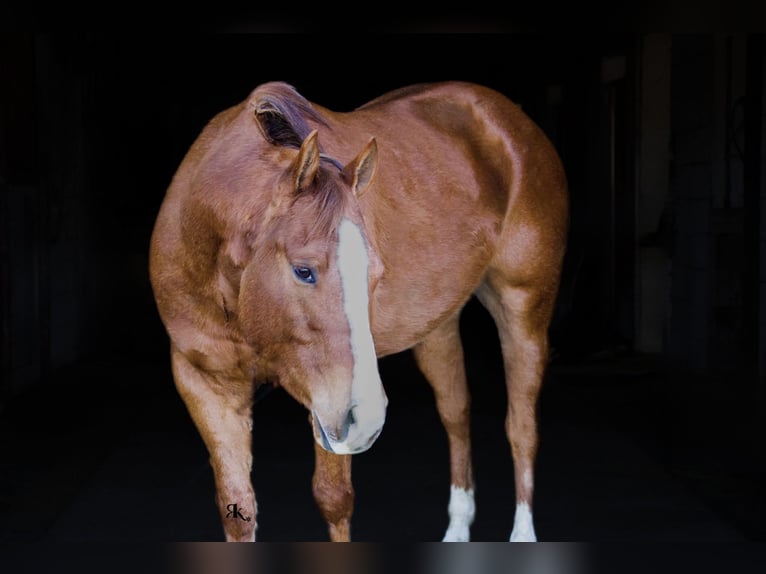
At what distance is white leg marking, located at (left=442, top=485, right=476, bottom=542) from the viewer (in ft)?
11.4

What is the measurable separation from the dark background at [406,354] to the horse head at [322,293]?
1.41 meters

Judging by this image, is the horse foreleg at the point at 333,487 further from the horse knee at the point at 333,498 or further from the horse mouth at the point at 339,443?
the horse mouth at the point at 339,443

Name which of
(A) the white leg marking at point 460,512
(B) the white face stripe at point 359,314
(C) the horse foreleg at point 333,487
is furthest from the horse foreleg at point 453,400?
(B) the white face stripe at point 359,314

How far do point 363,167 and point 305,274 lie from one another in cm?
30

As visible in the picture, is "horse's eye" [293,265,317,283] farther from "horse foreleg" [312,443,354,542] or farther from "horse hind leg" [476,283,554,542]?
"horse hind leg" [476,283,554,542]

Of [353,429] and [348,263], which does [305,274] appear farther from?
[353,429]

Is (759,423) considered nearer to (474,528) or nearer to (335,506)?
(474,528)

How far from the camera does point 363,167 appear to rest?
7.78ft

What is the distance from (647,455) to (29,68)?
3.36 m

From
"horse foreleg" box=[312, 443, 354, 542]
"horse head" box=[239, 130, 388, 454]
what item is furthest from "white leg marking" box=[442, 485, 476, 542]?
"horse head" box=[239, 130, 388, 454]

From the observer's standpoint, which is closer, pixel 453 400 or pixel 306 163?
pixel 306 163

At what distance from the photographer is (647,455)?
4438 mm

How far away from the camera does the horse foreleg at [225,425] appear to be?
108 inches

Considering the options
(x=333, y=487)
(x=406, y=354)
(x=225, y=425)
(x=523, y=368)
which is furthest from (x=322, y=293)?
(x=406, y=354)
